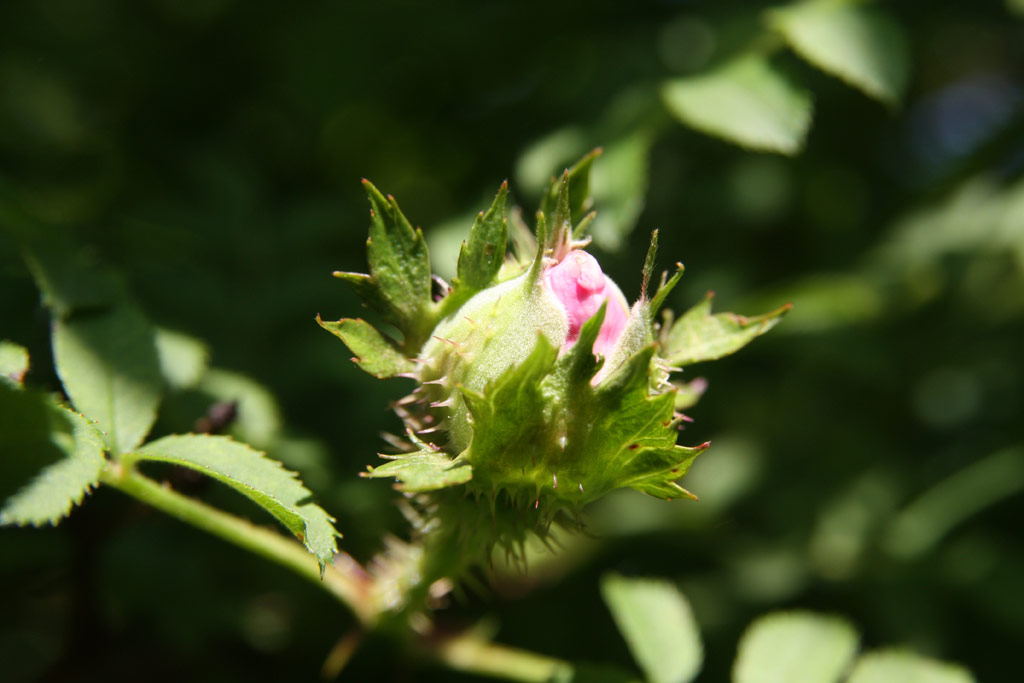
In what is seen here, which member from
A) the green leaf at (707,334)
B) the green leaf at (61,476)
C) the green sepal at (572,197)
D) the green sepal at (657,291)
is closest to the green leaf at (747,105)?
the green sepal at (572,197)

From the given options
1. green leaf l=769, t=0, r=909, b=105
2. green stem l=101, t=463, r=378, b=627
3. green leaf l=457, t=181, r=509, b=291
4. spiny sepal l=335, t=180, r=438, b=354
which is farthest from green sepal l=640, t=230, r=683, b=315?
green leaf l=769, t=0, r=909, b=105

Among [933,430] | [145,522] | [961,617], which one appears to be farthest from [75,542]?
[933,430]

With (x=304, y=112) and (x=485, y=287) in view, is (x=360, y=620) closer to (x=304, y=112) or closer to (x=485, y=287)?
(x=485, y=287)

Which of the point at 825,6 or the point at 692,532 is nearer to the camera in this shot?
the point at 825,6

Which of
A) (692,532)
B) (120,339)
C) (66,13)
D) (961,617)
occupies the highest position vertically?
(66,13)

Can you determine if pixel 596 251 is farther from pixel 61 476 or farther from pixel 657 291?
pixel 61 476

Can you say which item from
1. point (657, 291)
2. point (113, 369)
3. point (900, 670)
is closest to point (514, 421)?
point (657, 291)
